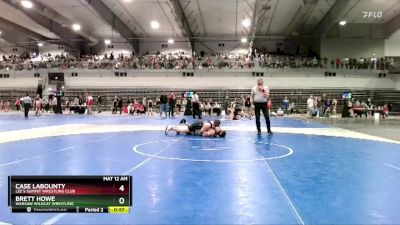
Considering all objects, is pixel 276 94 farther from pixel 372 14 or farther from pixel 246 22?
pixel 372 14

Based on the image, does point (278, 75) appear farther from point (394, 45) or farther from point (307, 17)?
point (394, 45)

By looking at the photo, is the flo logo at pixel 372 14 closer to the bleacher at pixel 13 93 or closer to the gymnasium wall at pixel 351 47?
the gymnasium wall at pixel 351 47

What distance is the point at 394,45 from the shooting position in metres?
40.0

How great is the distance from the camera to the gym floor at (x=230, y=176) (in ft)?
11.9

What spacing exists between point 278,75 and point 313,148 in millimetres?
29331

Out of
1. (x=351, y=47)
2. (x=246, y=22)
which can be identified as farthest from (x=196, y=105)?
(x=351, y=47)

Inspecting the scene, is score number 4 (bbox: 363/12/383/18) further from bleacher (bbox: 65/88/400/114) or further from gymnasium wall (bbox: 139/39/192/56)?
gymnasium wall (bbox: 139/39/192/56)

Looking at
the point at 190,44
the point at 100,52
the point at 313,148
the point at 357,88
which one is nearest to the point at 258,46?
the point at 190,44

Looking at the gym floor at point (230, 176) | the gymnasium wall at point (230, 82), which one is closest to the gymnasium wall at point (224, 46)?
the gymnasium wall at point (230, 82)

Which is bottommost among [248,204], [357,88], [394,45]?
[248,204]

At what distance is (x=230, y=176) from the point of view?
18.1 ft
